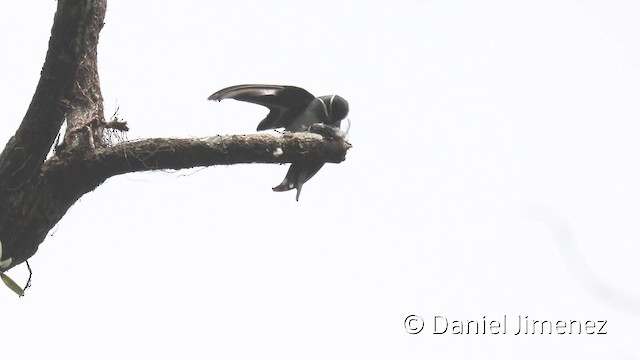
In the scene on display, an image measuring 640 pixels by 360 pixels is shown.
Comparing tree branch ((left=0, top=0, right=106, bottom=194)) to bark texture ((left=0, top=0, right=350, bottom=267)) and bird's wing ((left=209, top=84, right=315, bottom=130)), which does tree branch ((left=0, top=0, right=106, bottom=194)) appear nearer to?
bark texture ((left=0, top=0, right=350, bottom=267))

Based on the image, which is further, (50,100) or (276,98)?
(276,98)

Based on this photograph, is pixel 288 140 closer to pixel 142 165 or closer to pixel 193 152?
pixel 193 152

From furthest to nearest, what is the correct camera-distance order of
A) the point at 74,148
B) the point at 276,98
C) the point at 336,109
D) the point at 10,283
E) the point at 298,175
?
the point at 276,98, the point at 336,109, the point at 298,175, the point at 74,148, the point at 10,283

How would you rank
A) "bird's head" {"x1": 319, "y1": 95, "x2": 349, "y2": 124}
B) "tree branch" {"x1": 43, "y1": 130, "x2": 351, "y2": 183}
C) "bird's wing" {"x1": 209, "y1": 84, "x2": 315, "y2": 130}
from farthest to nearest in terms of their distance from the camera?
"bird's wing" {"x1": 209, "y1": 84, "x2": 315, "y2": 130}, "bird's head" {"x1": 319, "y1": 95, "x2": 349, "y2": 124}, "tree branch" {"x1": 43, "y1": 130, "x2": 351, "y2": 183}

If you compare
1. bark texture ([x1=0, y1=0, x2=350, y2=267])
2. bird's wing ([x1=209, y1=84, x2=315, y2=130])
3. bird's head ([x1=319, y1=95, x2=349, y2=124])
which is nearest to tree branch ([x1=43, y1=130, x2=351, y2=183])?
bark texture ([x1=0, y1=0, x2=350, y2=267])

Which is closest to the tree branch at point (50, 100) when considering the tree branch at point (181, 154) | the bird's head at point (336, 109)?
the tree branch at point (181, 154)

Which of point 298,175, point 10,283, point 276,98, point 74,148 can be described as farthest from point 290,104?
point 10,283

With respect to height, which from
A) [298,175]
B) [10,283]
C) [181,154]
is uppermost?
[181,154]

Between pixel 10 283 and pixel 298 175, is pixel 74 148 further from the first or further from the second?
pixel 298 175
